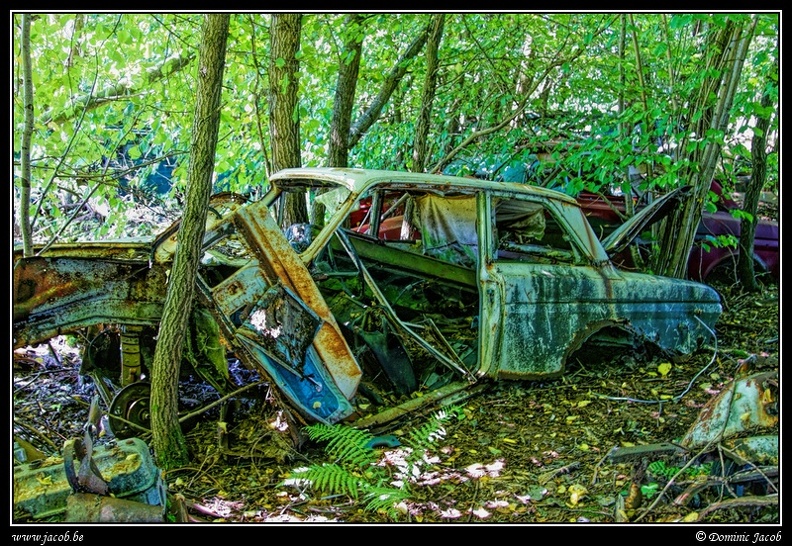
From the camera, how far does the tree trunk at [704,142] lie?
5.66 meters

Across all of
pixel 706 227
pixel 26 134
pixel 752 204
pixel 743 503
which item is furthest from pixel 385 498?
pixel 752 204

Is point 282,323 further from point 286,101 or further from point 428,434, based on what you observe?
point 286,101

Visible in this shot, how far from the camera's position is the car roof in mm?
3996

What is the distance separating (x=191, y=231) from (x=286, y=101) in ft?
9.13

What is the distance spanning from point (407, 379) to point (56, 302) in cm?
235

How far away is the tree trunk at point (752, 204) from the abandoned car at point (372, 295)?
231cm

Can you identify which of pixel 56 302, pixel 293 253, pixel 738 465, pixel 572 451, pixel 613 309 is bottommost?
pixel 572 451

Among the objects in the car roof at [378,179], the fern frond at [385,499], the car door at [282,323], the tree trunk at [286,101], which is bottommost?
the fern frond at [385,499]

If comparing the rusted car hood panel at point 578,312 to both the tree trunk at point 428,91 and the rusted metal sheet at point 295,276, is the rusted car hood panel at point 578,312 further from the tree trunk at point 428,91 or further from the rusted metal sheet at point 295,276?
the tree trunk at point 428,91

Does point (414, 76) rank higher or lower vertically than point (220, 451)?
higher

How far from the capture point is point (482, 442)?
392cm

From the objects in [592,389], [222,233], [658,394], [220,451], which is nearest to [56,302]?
[222,233]

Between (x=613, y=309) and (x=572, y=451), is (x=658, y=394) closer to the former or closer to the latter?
(x=613, y=309)

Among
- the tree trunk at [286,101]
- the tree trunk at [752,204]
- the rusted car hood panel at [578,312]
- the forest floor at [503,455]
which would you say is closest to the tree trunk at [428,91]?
the tree trunk at [286,101]
